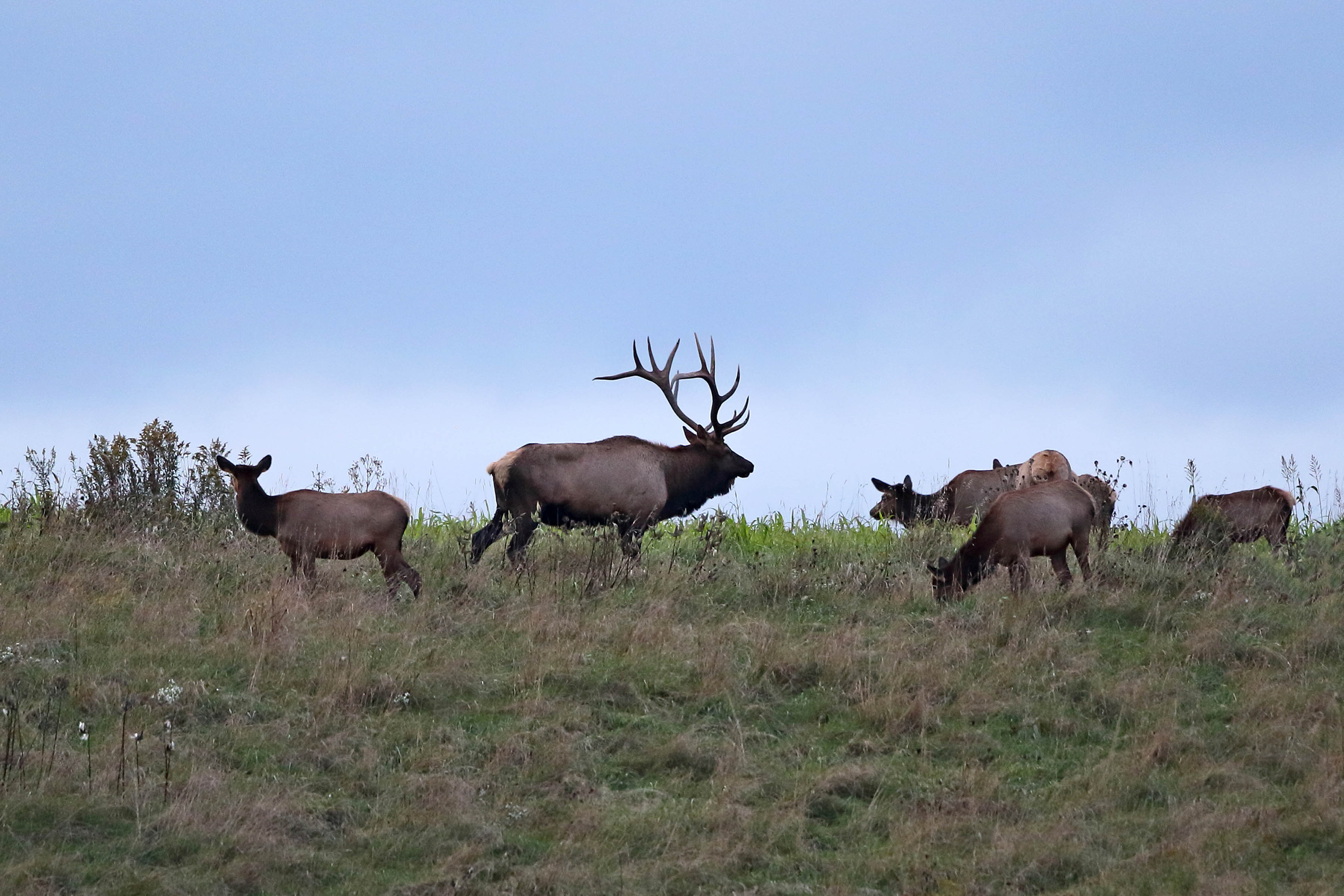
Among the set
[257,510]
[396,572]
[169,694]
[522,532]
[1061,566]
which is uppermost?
[257,510]

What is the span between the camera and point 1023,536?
11289 mm

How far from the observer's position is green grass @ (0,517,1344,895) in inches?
257

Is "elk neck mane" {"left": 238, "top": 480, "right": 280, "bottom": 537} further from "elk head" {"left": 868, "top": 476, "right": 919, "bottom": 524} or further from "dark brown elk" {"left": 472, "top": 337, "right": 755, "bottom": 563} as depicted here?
"elk head" {"left": 868, "top": 476, "right": 919, "bottom": 524}

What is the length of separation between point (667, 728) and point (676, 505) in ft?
20.3

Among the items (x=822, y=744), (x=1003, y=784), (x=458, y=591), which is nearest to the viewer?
(x=1003, y=784)

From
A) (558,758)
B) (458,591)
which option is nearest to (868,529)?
(458,591)

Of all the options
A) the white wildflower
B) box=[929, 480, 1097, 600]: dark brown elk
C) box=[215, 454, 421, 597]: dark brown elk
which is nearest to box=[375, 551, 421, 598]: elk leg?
box=[215, 454, 421, 597]: dark brown elk

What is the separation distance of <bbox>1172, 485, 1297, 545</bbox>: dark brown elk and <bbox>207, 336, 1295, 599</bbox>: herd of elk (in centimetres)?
1

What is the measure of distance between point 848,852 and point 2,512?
1150 cm

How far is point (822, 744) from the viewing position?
8203mm

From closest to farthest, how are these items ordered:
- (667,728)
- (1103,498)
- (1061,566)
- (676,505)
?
(667,728), (1061,566), (1103,498), (676,505)

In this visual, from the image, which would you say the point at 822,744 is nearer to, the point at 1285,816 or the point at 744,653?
the point at 744,653

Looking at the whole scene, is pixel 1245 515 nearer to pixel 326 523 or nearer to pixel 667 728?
pixel 667 728

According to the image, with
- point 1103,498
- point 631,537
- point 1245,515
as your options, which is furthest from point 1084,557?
point 631,537
